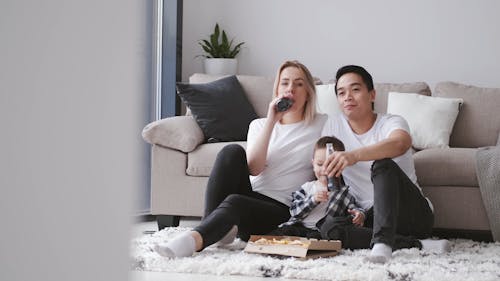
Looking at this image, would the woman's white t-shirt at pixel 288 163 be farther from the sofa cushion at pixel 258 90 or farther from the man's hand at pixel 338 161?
the sofa cushion at pixel 258 90

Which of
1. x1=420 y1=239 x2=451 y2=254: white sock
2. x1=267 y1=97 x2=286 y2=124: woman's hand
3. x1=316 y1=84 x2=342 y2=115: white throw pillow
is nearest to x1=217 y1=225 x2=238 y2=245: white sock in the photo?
x1=267 y1=97 x2=286 y2=124: woman's hand

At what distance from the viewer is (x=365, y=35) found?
5.07 metres

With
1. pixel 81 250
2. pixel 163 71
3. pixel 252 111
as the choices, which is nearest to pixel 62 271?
pixel 81 250

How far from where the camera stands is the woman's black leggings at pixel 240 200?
9.08 feet

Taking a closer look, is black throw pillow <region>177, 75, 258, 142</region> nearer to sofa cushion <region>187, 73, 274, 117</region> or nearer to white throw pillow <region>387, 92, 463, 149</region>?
sofa cushion <region>187, 73, 274, 117</region>

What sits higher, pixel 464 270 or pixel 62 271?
pixel 62 271

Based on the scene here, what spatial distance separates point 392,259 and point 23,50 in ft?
7.91

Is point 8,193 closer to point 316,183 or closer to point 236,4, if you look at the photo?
point 316,183

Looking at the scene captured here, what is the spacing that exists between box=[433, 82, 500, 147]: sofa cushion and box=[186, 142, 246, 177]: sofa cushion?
4.69 ft

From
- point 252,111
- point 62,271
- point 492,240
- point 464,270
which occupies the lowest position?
point 492,240

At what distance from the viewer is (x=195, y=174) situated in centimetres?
368

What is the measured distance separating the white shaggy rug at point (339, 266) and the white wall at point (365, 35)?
2458 mm

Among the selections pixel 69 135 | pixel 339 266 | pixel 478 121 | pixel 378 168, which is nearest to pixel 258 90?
pixel 478 121

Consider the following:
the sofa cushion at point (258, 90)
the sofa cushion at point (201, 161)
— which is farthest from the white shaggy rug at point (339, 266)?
the sofa cushion at point (258, 90)
